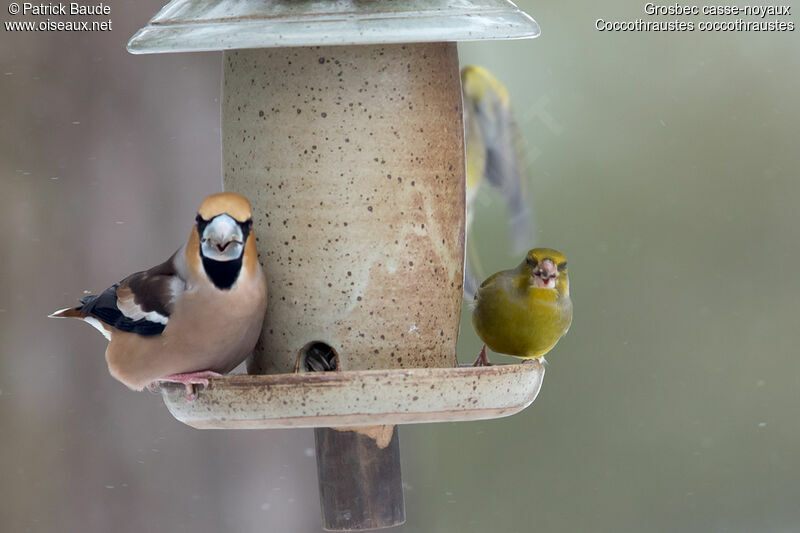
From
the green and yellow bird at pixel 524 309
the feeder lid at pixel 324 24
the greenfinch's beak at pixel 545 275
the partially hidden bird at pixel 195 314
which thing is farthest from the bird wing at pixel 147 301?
the greenfinch's beak at pixel 545 275

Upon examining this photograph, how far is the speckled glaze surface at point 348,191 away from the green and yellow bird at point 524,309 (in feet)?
2.62

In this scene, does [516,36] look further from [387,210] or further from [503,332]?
[503,332]

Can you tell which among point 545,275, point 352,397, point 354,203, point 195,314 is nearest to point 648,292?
point 545,275

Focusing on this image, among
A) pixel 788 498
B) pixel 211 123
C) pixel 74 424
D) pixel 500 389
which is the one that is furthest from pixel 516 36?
pixel 788 498

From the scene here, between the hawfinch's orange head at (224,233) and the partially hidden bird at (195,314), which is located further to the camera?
the partially hidden bird at (195,314)

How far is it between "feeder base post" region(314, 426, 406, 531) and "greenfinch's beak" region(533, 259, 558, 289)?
3.24 ft

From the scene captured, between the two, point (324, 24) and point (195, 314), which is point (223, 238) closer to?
point (195, 314)

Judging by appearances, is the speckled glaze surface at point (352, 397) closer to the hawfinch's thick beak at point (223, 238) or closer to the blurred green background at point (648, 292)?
the hawfinch's thick beak at point (223, 238)

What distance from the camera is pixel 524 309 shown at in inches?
222

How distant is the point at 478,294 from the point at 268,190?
1313mm

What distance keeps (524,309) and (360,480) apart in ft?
3.59

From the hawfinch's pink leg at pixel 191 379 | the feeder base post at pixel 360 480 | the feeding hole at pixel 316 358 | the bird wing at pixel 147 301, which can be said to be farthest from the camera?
the feeder base post at pixel 360 480

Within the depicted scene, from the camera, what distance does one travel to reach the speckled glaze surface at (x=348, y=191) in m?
4.77

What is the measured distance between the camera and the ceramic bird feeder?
462cm
